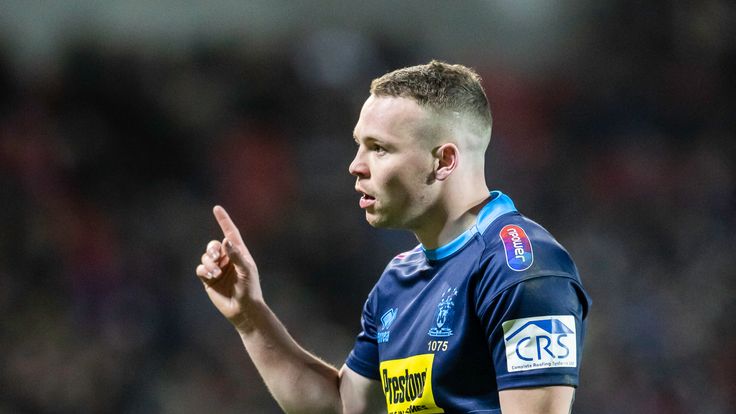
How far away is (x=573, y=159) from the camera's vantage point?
8141mm

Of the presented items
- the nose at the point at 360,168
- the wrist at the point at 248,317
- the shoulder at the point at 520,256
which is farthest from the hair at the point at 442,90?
the wrist at the point at 248,317

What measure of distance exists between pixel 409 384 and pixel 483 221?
53 cm

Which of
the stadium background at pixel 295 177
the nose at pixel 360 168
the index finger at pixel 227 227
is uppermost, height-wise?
the nose at pixel 360 168

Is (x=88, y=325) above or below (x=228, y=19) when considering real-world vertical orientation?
below

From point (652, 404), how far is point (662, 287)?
89 cm

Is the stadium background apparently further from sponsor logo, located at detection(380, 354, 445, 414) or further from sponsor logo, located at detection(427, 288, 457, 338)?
sponsor logo, located at detection(427, 288, 457, 338)

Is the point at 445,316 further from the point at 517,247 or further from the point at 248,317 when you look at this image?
the point at 248,317

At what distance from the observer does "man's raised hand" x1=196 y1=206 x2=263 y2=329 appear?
133 inches

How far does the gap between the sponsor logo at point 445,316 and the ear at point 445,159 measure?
351mm

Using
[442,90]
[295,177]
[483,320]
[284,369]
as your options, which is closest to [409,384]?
[483,320]

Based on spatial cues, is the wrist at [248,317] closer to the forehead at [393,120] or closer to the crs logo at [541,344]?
the forehead at [393,120]

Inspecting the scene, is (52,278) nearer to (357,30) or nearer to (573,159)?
(357,30)

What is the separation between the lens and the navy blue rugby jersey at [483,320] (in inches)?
105

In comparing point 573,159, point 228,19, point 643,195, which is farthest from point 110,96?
point 643,195
